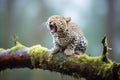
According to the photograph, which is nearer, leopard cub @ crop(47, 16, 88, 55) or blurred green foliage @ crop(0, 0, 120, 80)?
leopard cub @ crop(47, 16, 88, 55)

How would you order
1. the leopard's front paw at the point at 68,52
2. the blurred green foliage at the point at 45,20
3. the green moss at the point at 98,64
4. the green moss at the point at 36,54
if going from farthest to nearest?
1. the blurred green foliage at the point at 45,20
2. the green moss at the point at 36,54
3. the leopard's front paw at the point at 68,52
4. the green moss at the point at 98,64

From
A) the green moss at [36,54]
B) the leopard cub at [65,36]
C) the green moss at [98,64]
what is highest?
the leopard cub at [65,36]

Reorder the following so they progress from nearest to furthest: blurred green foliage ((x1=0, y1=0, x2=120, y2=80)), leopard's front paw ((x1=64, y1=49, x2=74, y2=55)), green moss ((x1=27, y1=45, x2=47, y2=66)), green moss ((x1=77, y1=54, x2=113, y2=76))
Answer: green moss ((x1=77, y1=54, x2=113, y2=76)) < leopard's front paw ((x1=64, y1=49, x2=74, y2=55)) < green moss ((x1=27, y1=45, x2=47, y2=66)) < blurred green foliage ((x1=0, y1=0, x2=120, y2=80))

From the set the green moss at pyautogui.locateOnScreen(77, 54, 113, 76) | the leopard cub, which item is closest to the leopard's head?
the leopard cub

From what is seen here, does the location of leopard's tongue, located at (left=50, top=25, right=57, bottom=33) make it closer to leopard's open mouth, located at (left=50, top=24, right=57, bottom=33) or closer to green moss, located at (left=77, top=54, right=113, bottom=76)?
leopard's open mouth, located at (left=50, top=24, right=57, bottom=33)

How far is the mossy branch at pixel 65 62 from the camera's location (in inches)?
90.9

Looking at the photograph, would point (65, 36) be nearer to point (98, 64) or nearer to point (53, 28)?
point (53, 28)

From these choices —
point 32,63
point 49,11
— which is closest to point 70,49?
point 32,63

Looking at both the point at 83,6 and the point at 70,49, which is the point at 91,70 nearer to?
the point at 70,49

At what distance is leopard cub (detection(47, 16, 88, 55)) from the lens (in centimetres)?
268

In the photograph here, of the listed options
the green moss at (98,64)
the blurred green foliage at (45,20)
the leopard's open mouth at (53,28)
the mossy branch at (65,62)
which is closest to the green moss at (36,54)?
the mossy branch at (65,62)

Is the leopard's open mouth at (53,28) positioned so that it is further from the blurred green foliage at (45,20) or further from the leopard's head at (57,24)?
the blurred green foliage at (45,20)

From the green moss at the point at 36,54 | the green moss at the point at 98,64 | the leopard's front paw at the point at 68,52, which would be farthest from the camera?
the green moss at the point at 36,54

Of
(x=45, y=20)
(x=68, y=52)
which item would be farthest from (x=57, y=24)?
(x=45, y=20)
